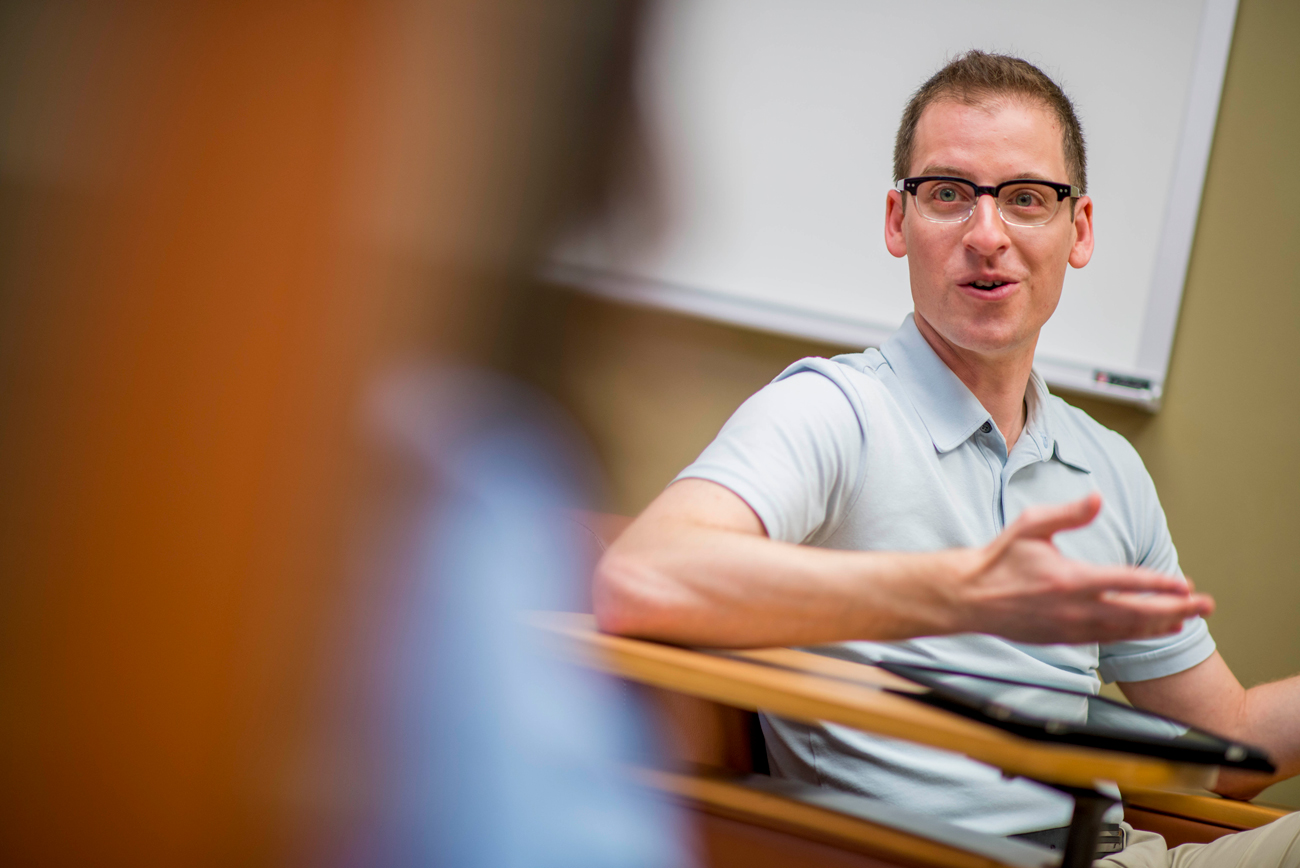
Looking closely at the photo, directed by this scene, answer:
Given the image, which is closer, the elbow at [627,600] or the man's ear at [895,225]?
the elbow at [627,600]

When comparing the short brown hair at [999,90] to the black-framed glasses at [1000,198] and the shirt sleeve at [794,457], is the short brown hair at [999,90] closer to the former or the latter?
the black-framed glasses at [1000,198]

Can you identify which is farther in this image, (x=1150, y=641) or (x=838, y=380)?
(x=1150, y=641)

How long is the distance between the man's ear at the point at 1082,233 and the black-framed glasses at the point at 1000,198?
0.09 meters

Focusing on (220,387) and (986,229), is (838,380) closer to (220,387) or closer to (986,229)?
(986,229)

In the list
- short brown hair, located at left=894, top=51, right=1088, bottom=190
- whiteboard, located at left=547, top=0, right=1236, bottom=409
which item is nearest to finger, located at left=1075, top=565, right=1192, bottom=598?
short brown hair, located at left=894, top=51, right=1088, bottom=190

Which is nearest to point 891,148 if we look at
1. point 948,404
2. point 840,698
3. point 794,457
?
point 948,404

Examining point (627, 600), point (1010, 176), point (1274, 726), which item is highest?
point (1010, 176)

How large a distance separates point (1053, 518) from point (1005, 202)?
727 mm

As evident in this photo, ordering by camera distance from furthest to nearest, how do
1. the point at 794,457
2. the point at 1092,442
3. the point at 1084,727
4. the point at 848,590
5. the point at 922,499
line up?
the point at 1092,442 → the point at 922,499 → the point at 794,457 → the point at 848,590 → the point at 1084,727

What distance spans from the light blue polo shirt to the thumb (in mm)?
300

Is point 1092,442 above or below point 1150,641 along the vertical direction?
above

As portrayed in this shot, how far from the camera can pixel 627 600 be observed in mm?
878

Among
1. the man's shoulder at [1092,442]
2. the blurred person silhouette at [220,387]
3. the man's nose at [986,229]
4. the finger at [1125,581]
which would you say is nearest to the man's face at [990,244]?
the man's nose at [986,229]

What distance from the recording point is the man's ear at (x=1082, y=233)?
1.42 metres
